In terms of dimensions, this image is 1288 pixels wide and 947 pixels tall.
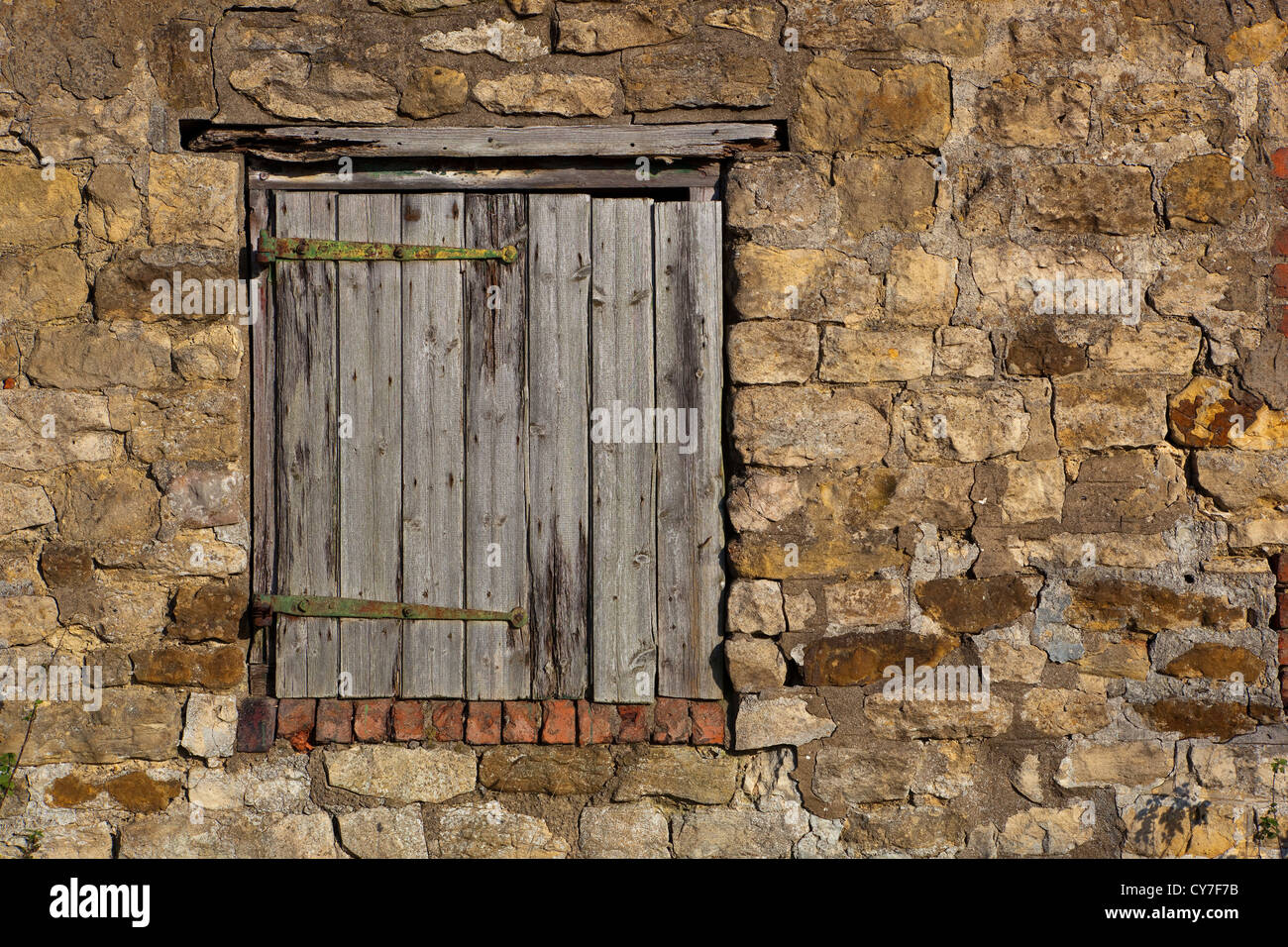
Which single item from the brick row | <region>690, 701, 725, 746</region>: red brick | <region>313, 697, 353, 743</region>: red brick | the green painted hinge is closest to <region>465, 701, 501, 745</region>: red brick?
the brick row

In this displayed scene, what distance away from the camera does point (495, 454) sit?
3.35m

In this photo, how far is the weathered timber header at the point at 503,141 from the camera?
3312mm

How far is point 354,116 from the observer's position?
3.32 metres

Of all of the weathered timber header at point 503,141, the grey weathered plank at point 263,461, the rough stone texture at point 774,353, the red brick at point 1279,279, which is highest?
the weathered timber header at point 503,141

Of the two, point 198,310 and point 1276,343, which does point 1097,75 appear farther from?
point 198,310

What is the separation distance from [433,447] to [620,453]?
560 mm

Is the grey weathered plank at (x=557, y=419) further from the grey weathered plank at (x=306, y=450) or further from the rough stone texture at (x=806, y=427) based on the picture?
the grey weathered plank at (x=306, y=450)

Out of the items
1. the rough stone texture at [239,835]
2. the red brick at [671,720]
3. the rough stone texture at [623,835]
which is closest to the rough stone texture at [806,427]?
the red brick at [671,720]

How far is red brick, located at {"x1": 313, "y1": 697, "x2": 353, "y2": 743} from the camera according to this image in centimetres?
329

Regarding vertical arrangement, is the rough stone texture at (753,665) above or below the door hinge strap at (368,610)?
below

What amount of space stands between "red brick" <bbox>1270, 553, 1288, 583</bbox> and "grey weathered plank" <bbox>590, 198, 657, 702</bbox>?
184 centimetres

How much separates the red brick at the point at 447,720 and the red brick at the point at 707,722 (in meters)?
0.68

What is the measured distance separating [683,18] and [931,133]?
81cm

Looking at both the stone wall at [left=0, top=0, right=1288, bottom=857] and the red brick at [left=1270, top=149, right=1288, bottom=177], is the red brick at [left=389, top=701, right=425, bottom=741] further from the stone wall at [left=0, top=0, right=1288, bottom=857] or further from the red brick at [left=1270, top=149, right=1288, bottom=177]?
the red brick at [left=1270, top=149, right=1288, bottom=177]
